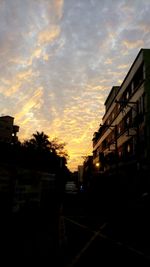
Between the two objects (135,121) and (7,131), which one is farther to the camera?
(135,121)

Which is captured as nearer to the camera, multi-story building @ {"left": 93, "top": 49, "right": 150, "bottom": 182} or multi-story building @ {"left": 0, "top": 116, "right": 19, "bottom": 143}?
multi-story building @ {"left": 0, "top": 116, "right": 19, "bottom": 143}

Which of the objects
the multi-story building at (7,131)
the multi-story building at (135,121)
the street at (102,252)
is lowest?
the street at (102,252)

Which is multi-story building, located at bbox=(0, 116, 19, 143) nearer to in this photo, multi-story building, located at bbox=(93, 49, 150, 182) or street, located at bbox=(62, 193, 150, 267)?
street, located at bbox=(62, 193, 150, 267)

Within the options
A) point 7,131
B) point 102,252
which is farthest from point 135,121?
point 102,252

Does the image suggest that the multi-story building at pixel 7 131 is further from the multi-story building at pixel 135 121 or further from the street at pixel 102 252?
the multi-story building at pixel 135 121

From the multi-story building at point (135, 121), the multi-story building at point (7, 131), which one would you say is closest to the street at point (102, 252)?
the multi-story building at point (7, 131)

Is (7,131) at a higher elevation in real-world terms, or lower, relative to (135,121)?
lower

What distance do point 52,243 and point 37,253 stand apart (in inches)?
63.2

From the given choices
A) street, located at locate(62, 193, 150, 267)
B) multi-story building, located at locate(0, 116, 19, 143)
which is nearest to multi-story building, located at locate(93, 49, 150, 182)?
multi-story building, located at locate(0, 116, 19, 143)

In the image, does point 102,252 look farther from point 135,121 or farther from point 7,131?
point 135,121

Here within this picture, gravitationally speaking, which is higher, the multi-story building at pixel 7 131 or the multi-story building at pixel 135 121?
the multi-story building at pixel 135 121

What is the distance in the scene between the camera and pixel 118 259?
759 cm

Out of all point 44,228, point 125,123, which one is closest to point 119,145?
point 125,123

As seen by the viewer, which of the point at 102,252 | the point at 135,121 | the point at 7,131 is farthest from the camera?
the point at 135,121
